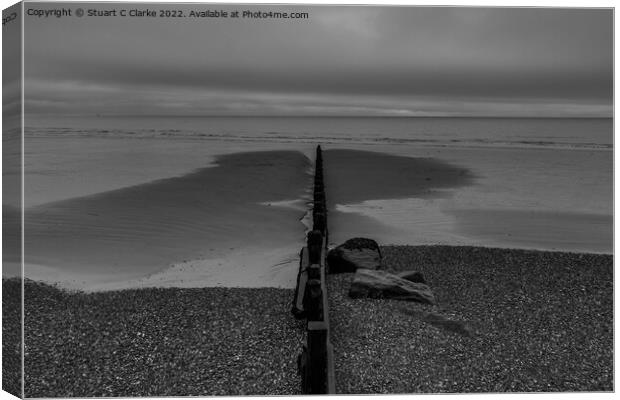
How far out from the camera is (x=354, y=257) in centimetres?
892

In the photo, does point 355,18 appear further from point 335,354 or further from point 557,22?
point 335,354

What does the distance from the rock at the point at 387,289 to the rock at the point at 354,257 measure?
1028 millimetres

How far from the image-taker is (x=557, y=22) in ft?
21.2

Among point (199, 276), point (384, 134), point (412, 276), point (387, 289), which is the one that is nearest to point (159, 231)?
point (199, 276)

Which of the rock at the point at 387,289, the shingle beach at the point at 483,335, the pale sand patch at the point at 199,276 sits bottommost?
the pale sand patch at the point at 199,276

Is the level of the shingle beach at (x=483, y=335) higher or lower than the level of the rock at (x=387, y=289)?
lower

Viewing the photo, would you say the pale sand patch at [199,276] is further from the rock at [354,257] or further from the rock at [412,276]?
the rock at [412,276]

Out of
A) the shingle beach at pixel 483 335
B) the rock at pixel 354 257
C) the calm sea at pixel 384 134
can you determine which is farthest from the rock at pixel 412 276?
the calm sea at pixel 384 134

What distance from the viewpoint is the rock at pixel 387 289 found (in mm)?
7410

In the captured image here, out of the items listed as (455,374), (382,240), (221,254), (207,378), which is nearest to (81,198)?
(221,254)

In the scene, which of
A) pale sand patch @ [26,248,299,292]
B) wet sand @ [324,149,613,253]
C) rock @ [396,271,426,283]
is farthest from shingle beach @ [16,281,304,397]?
wet sand @ [324,149,613,253]

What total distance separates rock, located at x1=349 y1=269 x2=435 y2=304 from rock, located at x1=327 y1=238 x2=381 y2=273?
1028mm

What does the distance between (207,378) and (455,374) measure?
2.25m

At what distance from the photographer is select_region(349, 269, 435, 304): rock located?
24.3 feet
